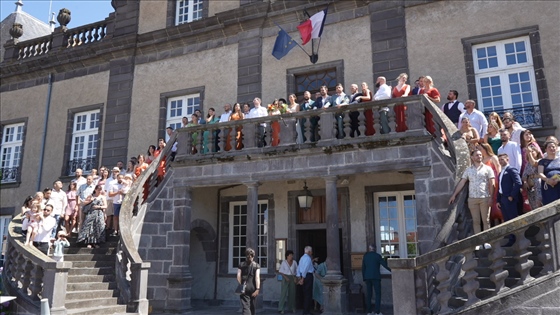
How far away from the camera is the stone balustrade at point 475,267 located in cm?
524

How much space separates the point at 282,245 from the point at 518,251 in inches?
278

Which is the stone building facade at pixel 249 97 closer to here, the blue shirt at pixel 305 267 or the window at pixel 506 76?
the window at pixel 506 76

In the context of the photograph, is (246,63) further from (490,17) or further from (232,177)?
(490,17)

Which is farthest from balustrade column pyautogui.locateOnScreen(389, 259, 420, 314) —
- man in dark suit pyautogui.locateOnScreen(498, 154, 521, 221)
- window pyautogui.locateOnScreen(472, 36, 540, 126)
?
window pyautogui.locateOnScreen(472, 36, 540, 126)

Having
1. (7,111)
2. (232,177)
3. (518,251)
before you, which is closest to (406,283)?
(518,251)

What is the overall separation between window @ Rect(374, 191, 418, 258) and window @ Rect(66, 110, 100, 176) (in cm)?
932

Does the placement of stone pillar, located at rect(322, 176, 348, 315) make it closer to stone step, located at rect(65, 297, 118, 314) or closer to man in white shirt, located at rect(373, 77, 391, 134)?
man in white shirt, located at rect(373, 77, 391, 134)

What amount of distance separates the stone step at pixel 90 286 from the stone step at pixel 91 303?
0.35 metres

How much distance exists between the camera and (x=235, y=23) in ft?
44.7

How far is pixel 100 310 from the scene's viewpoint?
336 inches

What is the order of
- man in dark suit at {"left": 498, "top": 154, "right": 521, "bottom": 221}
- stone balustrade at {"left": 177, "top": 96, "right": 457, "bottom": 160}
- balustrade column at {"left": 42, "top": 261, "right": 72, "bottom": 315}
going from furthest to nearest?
stone balustrade at {"left": 177, "top": 96, "right": 457, "bottom": 160}, balustrade column at {"left": 42, "top": 261, "right": 72, "bottom": 315}, man in dark suit at {"left": 498, "top": 154, "right": 521, "bottom": 221}

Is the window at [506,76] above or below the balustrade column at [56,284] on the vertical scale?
above


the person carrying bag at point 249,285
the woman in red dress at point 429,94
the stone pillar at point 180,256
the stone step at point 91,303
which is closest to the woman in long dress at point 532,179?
the woman in red dress at point 429,94

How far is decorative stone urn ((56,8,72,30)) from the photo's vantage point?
16703 mm
